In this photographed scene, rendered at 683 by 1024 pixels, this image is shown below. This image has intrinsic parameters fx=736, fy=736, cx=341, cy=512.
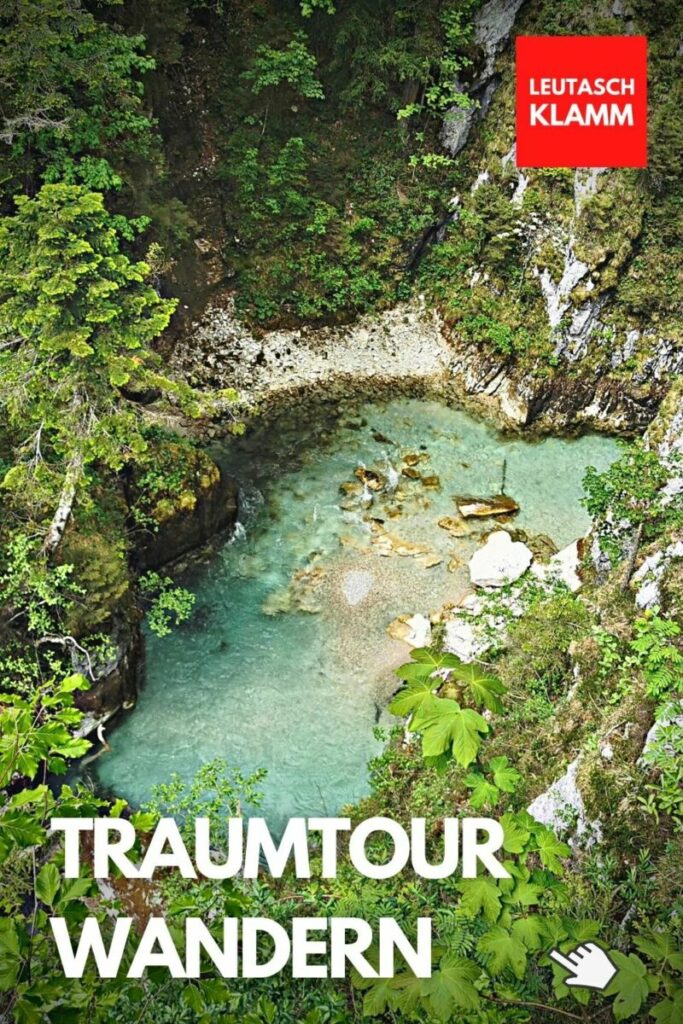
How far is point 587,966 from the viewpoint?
11.3 feet

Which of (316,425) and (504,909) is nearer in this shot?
(504,909)

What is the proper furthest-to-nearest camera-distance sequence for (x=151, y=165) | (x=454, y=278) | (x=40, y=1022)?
1. (x=454, y=278)
2. (x=151, y=165)
3. (x=40, y=1022)

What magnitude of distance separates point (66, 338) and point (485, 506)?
25.6 feet

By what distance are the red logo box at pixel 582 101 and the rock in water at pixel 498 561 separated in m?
8.09

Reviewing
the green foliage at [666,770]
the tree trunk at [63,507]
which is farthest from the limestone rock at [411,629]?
the green foliage at [666,770]

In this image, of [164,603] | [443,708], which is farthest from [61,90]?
[443,708]

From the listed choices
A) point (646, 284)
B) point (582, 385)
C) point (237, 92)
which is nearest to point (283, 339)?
point (237, 92)

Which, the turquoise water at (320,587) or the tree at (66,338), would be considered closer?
the tree at (66,338)

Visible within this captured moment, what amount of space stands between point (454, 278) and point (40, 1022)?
16.4 meters

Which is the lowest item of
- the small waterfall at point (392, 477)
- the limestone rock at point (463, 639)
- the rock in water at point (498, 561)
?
the limestone rock at point (463, 639)

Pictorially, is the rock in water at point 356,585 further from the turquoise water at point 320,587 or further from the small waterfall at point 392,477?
the small waterfall at point 392,477

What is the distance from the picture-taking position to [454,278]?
1694 centimetres

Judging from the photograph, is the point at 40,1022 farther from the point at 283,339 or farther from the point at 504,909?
the point at 283,339

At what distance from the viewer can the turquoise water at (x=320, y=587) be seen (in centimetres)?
1001
